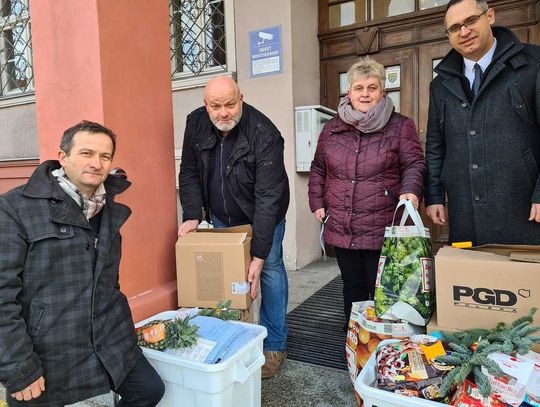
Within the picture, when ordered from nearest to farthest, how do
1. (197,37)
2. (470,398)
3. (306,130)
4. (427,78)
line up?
(470,398)
(427,78)
(306,130)
(197,37)

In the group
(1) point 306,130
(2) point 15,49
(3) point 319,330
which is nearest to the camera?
(3) point 319,330

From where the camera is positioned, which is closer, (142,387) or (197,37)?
(142,387)

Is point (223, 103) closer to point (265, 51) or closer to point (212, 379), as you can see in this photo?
point (212, 379)

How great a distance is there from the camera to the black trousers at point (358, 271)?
7.25 feet

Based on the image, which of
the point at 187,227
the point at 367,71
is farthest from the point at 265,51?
the point at 187,227

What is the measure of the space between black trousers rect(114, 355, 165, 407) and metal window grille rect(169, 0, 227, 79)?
3.38 metres

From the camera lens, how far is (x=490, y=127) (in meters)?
1.79

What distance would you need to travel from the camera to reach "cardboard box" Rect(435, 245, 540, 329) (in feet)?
4.69

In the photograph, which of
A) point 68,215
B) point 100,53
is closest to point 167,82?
point 100,53

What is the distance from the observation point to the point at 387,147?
6.77ft

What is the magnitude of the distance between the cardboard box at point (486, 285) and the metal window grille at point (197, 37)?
3374mm

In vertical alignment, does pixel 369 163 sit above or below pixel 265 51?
below

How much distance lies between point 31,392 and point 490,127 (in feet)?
6.50

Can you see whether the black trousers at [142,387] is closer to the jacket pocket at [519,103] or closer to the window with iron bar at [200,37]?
the jacket pocket at [519,103]
